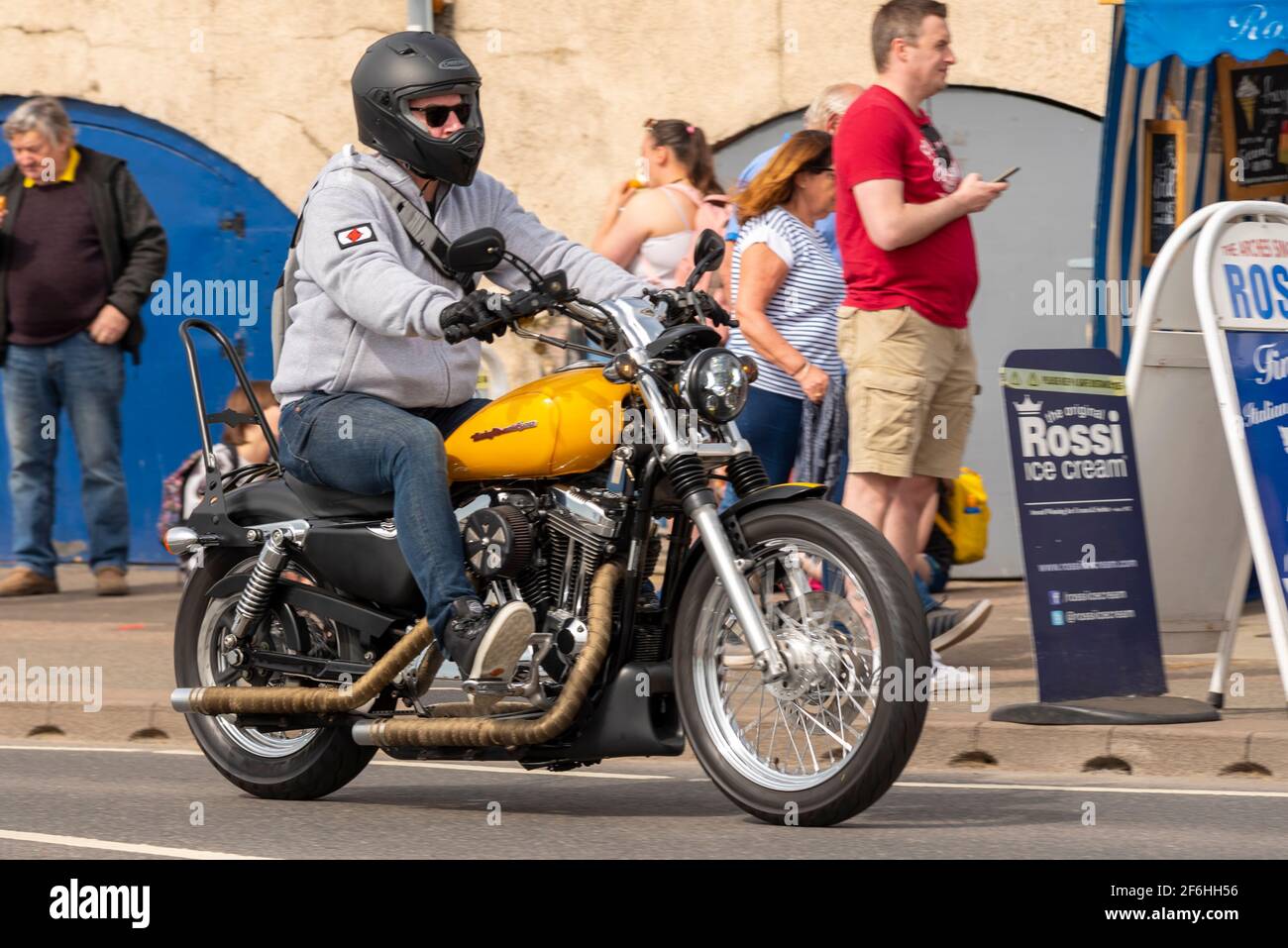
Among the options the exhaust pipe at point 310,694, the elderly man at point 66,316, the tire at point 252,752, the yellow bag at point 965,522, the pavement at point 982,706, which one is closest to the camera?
the exhaust pipe at point 310,694

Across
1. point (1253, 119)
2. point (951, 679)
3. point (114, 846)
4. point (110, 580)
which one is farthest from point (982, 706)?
point (110, 580)

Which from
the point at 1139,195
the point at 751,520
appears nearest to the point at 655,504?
the point at 751,520

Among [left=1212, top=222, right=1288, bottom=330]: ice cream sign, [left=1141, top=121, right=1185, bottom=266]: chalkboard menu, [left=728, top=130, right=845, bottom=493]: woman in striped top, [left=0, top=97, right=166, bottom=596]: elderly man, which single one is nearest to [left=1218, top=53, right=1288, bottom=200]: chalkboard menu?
[left=1141, top=121, right=1185, bottom=266]: chalkboard menu

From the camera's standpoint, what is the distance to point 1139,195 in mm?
9945

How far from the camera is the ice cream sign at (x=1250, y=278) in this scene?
25.6 ft

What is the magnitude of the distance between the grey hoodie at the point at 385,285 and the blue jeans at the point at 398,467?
8 cm

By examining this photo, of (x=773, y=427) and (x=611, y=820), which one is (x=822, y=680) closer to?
(x=611, y=820)

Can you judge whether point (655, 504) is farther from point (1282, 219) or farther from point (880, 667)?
point (1282, 219)

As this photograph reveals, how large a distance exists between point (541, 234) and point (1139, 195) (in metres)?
3.91

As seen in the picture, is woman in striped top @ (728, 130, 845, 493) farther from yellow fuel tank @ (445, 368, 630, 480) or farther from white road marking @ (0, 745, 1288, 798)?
yellow fuel tank @ (445, 368, 630, 480)

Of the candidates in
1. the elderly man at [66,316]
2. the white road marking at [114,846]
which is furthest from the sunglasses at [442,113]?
the elderly man at [66,316]

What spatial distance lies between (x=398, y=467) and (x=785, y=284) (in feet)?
10.3

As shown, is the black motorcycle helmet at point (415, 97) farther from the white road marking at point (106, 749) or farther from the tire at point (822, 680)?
the white road marking at point (106, 749)

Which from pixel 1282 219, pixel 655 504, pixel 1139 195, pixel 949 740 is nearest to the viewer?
pixel 655 504
